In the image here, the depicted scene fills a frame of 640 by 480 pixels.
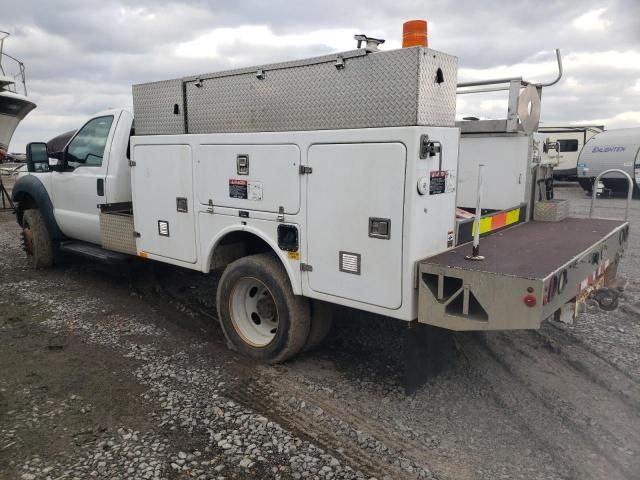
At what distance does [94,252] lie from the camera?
6.14 m

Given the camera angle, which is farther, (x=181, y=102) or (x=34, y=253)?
(x=34, y=253)

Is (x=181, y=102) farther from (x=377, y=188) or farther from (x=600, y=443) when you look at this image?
(x=600, y=443)

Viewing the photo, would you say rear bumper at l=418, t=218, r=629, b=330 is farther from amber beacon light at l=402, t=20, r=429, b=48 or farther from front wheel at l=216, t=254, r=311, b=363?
amber beacon light at l=402, t=20, r=429, b=48

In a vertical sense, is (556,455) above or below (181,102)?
below

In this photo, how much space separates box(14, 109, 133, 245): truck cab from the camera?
19.2 ft

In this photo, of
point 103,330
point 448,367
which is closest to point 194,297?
point 103,330

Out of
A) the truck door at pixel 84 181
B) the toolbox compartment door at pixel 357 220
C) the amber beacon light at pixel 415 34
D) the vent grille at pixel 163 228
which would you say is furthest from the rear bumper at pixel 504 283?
the truck door at pixel 84 181

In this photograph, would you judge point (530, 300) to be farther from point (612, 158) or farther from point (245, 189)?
point (612, 158)

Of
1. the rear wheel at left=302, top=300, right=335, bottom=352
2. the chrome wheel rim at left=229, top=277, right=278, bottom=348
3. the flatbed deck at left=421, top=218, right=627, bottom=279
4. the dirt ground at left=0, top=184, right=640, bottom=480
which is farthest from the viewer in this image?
the chrome wheel rim at left=229, top=277, right=278, bottom=348

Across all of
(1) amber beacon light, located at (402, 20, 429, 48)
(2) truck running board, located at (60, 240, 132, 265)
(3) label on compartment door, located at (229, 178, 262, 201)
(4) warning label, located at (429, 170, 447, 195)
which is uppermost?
(1) amber beacon light, located at (402, 20, 429, 48)

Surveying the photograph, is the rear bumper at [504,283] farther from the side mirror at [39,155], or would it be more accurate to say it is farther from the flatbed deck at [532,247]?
the side mirror at [39,155]

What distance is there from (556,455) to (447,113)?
7.40 ft

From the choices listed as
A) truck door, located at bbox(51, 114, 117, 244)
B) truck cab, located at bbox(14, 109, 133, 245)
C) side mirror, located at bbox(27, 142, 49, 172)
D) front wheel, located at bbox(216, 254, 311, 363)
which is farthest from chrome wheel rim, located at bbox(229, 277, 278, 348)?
side mirror, located at bbox(27, 142, 49, 172)

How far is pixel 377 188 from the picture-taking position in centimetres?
335
